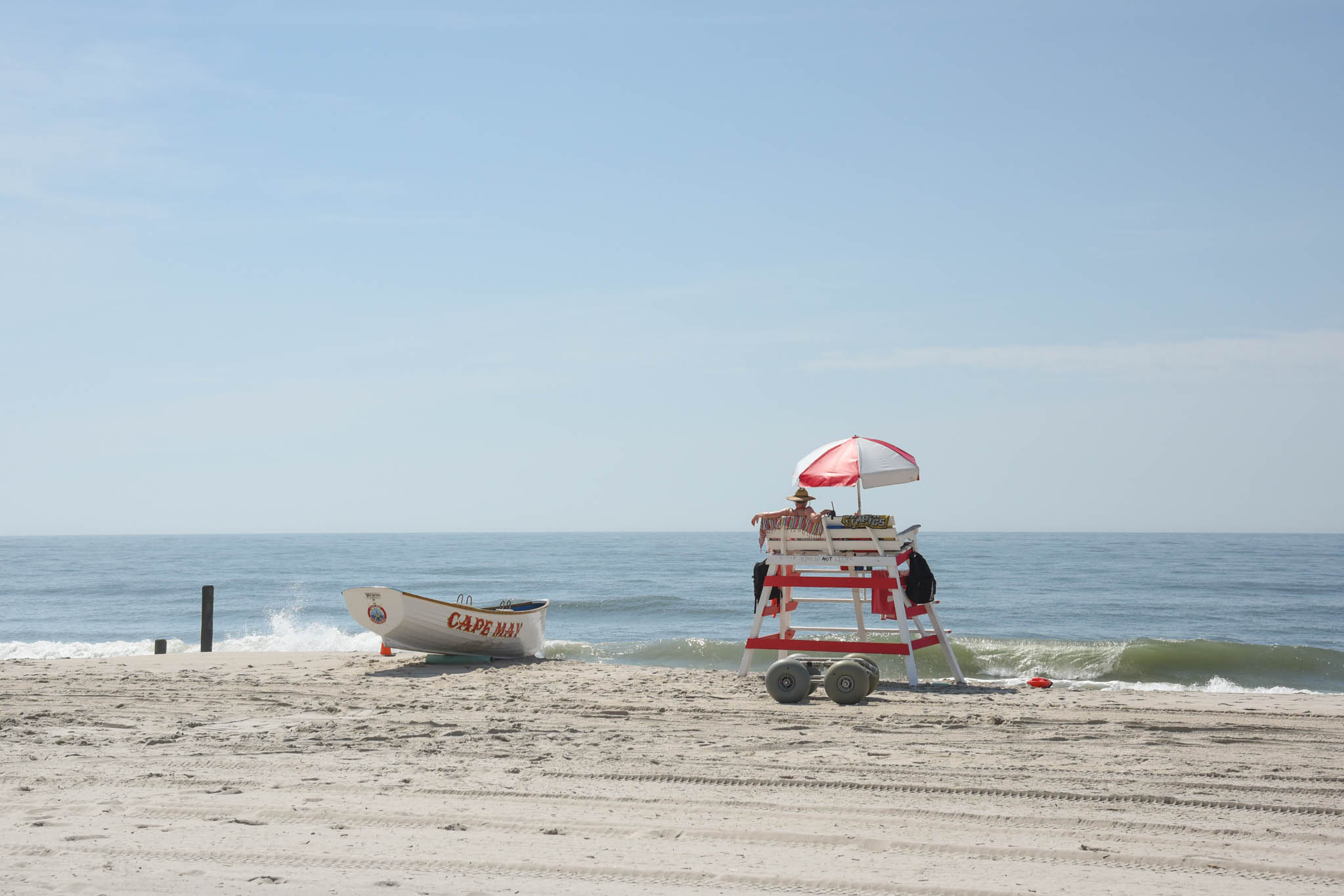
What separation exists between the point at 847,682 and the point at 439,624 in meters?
6.20

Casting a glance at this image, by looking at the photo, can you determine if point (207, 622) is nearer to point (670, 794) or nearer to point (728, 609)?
point (670, 794)

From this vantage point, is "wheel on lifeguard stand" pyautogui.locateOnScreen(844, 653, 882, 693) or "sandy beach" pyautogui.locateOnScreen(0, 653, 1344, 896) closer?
"sandy beach" pyautogui.locateOnScreen(0, 653, 1344, 896)

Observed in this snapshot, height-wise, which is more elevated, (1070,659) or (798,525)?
(798,525)

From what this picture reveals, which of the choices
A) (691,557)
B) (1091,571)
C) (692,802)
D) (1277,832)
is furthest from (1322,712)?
(691,557)

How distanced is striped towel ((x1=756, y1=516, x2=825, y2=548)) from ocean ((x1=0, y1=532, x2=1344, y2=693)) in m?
3.32

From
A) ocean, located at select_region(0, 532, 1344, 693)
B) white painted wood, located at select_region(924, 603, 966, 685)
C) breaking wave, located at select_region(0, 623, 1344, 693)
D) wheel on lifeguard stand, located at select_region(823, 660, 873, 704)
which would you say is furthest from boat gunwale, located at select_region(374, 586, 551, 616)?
white painted wood, located at select_region(924, 603, 966, 685)

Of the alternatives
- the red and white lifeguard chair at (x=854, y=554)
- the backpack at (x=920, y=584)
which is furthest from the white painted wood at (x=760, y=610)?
the backpack at (x=920, y=584)

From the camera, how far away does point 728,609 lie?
2942 cm

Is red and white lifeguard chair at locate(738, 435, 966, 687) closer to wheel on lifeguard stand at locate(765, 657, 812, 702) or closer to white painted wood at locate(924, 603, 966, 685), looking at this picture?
A: white painted wood at locate(924, 603, 966, 685)

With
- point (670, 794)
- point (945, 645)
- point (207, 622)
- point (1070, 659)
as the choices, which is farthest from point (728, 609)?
point (670, 794)

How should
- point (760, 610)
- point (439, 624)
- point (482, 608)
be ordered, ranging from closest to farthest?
point (760, 610)
point (439, 624)
point (482, 608)

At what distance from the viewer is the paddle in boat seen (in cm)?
1291

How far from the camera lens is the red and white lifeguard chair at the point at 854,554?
34.8ft

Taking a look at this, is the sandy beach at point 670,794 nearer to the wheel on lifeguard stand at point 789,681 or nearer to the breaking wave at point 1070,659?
the wheel on lifeguard stand at point 789,681
